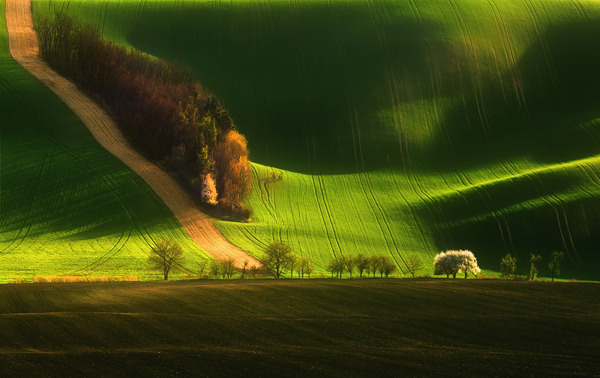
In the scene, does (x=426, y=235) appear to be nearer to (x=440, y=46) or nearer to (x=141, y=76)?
(x=141, y=76)

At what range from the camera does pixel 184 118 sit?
83.9 meters

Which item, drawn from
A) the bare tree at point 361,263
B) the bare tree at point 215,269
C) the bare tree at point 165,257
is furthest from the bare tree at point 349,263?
the bare tree at point 165,257

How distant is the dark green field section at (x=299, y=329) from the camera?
31.3 m

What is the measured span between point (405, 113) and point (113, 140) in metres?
33.5

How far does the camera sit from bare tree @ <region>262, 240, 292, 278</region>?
60.6m

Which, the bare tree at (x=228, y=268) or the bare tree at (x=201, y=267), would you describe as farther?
the bare tree at (x=201, y=267)

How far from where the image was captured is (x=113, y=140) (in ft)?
280

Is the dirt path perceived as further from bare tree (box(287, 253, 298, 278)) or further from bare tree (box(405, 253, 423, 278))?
bare tree (box(405, 253, 423, 278))

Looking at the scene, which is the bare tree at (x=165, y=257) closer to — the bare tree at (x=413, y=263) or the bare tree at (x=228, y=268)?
the bare tree at (x=228, y=268)

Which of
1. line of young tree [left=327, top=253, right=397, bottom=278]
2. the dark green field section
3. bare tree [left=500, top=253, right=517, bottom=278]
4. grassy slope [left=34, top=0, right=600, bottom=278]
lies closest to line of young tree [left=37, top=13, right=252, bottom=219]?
grassy slope [left=34, top=0, right=600, bottom=278]

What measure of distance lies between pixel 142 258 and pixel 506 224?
30947mm

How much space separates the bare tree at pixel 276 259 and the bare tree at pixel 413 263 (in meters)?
9.42

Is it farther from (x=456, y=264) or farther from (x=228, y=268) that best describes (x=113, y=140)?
(x=456, y=264)

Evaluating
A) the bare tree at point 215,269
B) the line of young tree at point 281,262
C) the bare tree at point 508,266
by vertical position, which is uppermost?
the bare tree at point 508,266
